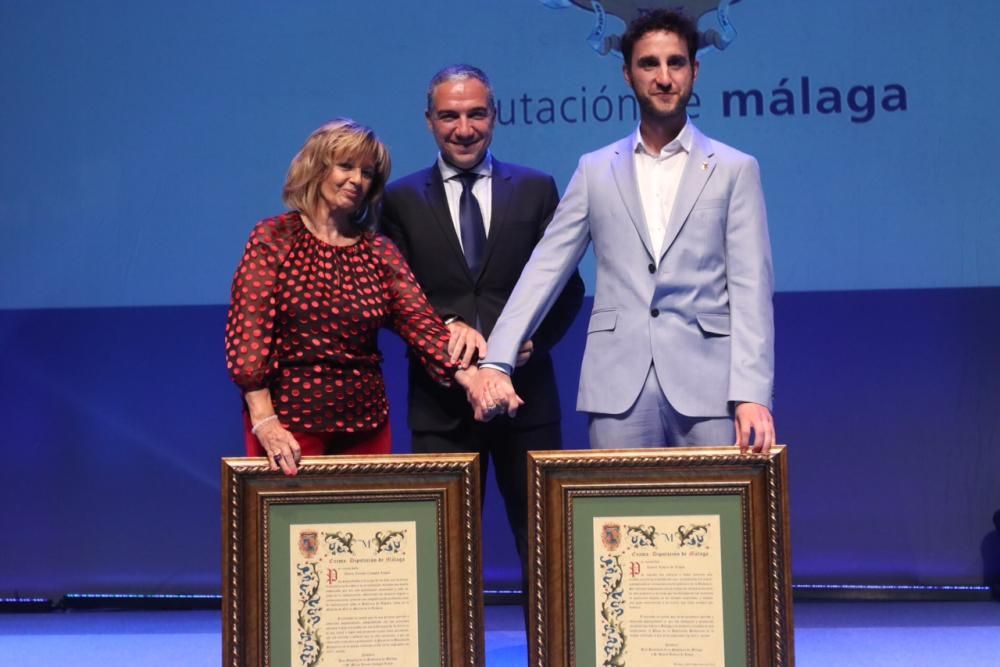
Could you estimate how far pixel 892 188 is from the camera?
3793mm

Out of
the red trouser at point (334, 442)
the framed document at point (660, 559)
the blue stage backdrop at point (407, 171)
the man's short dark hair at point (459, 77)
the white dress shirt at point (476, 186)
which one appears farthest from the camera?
the blue stage backdrop at point (407, 171)

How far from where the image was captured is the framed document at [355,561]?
7.34ft

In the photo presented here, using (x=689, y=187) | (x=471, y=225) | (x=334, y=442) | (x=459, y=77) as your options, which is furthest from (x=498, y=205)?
(x=334, y=442)

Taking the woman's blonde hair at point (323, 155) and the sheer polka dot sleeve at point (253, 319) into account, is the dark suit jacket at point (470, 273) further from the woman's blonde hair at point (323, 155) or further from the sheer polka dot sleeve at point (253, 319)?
the sheer polka dot sleeve at point (253, 319)

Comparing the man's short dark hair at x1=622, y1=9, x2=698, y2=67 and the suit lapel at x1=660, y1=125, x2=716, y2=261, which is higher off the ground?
the man's short dark hair at x1=622, y1=9, x2=698, y2=67

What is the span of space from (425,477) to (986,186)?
7.92ft

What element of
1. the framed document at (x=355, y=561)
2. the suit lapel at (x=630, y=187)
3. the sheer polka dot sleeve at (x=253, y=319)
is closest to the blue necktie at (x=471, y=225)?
the suit lapel at (x=630, y=187)

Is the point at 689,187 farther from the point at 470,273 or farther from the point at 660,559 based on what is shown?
the point at 660,559

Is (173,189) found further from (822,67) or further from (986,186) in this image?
(986,186)

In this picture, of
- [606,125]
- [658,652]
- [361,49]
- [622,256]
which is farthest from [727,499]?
[361,49]

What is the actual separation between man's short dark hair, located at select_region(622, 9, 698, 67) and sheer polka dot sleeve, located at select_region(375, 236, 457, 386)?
0.66 metres

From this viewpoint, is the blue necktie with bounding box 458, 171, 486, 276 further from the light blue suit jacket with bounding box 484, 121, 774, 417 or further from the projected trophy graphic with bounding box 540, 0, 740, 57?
the projected trophy graphic with bounding box 540, 0, 740, 57

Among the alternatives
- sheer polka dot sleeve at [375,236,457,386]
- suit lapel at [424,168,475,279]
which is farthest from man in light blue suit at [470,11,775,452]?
suit lapel at [424,168,475,279]

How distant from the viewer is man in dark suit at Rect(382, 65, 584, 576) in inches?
108
